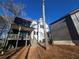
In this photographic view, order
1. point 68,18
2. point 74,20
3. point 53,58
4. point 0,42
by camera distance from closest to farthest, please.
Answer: point 53,58 < point 74,20 < point 68,18 < point 0,42

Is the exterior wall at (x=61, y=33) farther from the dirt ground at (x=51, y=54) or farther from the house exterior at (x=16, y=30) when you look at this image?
the house exterior at (x=16, y=30)

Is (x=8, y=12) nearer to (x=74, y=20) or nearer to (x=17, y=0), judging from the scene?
(x=17, y=0)

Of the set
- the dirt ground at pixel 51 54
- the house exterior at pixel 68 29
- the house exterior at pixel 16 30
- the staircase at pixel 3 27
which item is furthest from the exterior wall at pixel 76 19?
the staircase at pixel 3 27

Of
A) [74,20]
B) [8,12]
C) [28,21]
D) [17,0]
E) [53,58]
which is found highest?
[17,0]

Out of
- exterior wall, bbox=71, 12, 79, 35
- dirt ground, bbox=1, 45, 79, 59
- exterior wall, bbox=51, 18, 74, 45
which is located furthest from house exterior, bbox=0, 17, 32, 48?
exterior wall, bbox=71, 12, 79, 35

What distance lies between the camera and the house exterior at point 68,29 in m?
15.1

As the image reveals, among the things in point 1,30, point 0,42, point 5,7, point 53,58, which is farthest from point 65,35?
point 1,30

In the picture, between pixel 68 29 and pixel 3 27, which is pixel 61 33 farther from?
pixel 3 27

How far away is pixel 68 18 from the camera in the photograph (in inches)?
678

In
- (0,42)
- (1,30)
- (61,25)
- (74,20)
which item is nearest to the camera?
(74,20)

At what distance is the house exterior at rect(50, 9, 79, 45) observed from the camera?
15.1 m

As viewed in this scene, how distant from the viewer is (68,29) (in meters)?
16.8

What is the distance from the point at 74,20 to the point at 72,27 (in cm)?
123

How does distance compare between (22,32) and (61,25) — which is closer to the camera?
Answer: (61,25)
